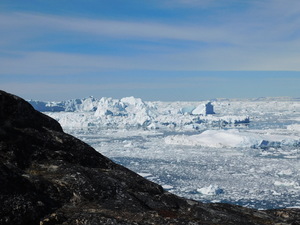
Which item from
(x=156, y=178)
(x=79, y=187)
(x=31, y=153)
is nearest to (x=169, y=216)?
(x=79, y=187)

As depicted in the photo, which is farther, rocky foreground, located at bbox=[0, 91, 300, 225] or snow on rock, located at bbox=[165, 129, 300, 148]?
snow on rock, located at bbox=[165, 129, 300, 148]

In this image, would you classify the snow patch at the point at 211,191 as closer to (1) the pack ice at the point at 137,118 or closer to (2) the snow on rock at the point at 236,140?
(2) the snow on rock at the point at 236,140

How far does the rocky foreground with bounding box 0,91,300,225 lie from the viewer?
516 cm

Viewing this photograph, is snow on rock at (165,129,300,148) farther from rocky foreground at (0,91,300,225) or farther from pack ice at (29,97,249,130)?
rocky foreground at (0,91,300,225)

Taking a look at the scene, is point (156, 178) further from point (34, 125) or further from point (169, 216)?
point (169, 216)

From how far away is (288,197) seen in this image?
2738 centimetres

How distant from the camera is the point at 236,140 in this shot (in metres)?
56.6

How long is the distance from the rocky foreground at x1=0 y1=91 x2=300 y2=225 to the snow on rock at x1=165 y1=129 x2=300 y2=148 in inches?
1930

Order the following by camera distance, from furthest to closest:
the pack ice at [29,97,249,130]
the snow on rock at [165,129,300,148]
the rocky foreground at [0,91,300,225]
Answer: the pack ice at [29,97,249,130]
the snow on rock at [165,129,300,148]
the rocky foreground at [0,91,300,225]

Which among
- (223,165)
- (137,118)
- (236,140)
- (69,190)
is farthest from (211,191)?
(137,118)

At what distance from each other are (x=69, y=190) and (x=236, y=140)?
52979 mm

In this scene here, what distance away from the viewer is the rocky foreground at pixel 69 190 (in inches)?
203

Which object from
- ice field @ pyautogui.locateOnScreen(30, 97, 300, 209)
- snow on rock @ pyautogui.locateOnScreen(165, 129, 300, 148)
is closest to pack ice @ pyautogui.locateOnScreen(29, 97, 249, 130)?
ice field @ pyautogui.locateOnScreen(30, 97, 300, 209)

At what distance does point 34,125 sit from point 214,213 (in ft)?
15.9
